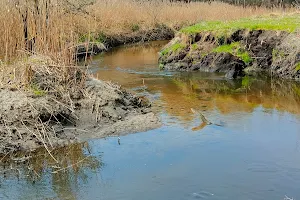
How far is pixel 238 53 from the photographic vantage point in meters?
13.2

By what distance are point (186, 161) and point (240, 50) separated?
314 inches

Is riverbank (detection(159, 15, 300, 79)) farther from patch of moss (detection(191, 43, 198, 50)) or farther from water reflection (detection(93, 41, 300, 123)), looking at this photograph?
water reflection (detection(93, 41, 300, 123))

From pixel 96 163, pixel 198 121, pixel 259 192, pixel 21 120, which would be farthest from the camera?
pixel 198 121

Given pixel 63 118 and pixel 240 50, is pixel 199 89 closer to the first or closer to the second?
pixel 240 50

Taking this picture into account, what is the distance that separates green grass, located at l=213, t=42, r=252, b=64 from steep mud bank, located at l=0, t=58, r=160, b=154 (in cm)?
549

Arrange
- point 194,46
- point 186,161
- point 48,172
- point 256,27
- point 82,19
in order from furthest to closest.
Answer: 1. point 82,19
2. point 194,46
3. point 256,27
4. point 186,161
5. point 48,172

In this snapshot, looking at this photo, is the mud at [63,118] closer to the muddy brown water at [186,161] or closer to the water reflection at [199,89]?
the muddy brown water at [186,161]

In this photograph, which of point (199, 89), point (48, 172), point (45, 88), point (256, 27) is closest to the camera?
point (48, 172)

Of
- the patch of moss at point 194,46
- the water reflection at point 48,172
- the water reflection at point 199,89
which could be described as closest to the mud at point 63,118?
the water reflection at point 48,172

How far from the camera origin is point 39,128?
259 inches

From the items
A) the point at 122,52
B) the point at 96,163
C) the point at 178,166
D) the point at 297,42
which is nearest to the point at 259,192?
the point at 178,166

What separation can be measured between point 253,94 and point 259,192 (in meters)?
5.46

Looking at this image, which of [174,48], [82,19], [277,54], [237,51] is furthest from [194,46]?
[82,19]

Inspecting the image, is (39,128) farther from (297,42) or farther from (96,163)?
(297,42)
